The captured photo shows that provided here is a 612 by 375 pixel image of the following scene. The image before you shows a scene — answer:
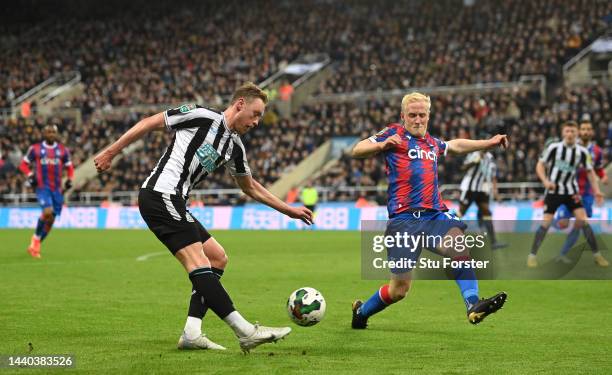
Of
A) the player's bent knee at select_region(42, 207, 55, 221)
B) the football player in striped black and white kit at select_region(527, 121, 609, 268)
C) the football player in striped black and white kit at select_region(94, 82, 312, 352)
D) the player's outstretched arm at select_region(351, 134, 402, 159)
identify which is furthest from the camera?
the player's bent knee at select_region(42, 207, 55, 221)

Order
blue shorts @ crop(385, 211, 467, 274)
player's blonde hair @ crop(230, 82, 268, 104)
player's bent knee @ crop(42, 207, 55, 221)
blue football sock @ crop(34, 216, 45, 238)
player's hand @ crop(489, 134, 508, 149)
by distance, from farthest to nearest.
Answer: blue football sock @ crop(34, 216, 45, 238), player's bent knee @ crop(42, 207, 55, 221), player's hand @ crop(489, 134, 508, 149), blue shorts @ crop(385, 211, 467, 274), player's blonde hair @ crop(230, 82, 268, 104)

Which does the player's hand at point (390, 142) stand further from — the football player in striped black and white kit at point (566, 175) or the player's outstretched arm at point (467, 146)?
the football player in striped black and white kit at point (566, 175)

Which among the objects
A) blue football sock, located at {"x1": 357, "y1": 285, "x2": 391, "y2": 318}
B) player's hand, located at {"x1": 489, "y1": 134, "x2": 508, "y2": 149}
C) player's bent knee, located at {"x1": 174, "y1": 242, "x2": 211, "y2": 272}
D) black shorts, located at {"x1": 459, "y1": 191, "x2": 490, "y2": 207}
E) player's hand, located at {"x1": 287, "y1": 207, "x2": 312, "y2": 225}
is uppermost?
player's hand, located at {"x1": 489, "y1": 134, "x2": 508, "y2": 149}

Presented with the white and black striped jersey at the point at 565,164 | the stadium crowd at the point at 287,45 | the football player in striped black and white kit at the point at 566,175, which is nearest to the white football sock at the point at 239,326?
the football player in striped black and white kit at the point at 566,175

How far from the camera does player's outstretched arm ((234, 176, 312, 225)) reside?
7600 millimetres

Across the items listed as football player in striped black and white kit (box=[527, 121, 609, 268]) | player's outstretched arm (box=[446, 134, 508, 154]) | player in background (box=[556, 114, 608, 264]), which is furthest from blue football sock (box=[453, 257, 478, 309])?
player in background (box=[556, 114, 608, 264])

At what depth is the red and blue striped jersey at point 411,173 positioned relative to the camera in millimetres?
8172

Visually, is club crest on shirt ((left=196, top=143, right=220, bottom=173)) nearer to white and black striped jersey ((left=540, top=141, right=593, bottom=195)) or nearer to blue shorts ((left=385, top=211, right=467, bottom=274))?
blue shorts ((left=385, top=211, right=467, bottom=274))

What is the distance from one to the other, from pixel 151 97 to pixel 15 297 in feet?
127

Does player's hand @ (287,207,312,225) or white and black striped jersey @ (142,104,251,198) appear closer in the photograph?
white and black striped jersey @ (142,104,251,198)

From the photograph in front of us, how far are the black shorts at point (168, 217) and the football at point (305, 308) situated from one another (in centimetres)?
121

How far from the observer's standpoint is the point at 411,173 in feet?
26.8

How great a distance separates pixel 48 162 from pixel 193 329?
11.4 meters

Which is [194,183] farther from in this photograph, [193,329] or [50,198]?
[50,198]
